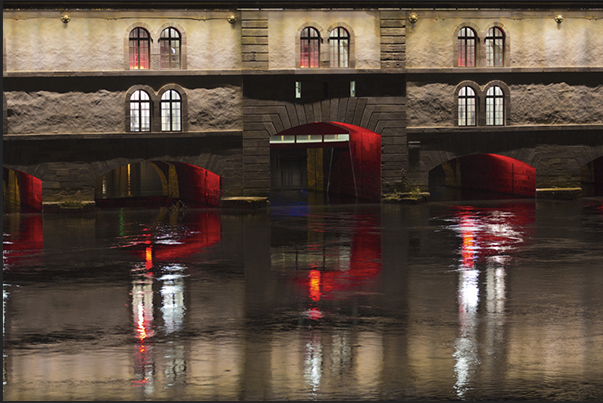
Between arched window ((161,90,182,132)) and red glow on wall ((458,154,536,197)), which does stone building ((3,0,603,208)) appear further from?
red glow on wall ((458,154,536,197))

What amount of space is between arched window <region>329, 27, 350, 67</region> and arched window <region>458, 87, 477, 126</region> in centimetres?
483

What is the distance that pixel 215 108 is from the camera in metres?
35.3

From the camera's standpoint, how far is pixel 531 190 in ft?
126

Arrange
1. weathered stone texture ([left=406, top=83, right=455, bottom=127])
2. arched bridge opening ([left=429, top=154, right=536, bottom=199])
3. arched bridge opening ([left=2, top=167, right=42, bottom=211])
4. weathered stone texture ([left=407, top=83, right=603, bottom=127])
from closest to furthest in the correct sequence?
1. weathered stone texture ([left=406, top=83, right=455, bottom=127])
2. weathered stone texture ([left=407, top=83, right=603, bottom=127])
3. arched bridge opening ([left=2, top=167, right=42, bottom=211])
4. arched bridge opening ([left=429, top=154, right=536, bottom=199])

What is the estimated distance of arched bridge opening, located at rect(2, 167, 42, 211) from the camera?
1446 inches

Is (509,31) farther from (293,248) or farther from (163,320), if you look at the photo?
(163,320)

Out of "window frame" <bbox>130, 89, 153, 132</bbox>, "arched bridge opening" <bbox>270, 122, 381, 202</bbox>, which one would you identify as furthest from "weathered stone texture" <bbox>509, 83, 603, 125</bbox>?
"window frame" <bbox>130, 89, 153, 132</bbox>

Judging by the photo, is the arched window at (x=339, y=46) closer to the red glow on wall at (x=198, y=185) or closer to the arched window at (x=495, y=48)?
the arched window at (x=495, y=48)

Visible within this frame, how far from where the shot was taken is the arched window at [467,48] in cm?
3659

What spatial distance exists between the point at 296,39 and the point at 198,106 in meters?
4.43

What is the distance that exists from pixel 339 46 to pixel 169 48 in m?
6.38

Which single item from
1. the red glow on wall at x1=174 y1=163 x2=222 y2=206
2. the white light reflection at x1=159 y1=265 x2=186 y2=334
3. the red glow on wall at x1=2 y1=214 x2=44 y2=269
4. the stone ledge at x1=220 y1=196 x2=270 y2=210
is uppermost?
the red glow on wall at x1=174 y1=163 x2=222 y2=206

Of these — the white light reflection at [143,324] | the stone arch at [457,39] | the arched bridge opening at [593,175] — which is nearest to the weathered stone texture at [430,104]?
the stone arch at [457,39]

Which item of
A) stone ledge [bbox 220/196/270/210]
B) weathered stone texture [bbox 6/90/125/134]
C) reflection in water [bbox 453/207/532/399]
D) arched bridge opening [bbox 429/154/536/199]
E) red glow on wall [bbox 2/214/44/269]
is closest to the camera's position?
reflection in water [bbox 453/207/532/399]
